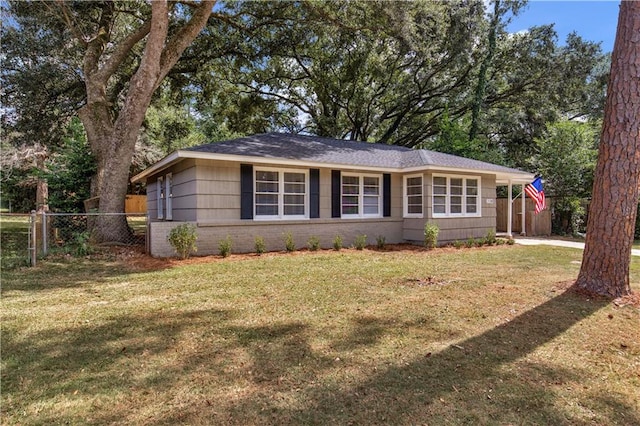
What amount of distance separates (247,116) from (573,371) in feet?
69.1

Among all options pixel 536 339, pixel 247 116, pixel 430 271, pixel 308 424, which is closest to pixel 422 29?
pixel 247 116

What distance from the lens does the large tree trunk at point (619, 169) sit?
16.0 feet

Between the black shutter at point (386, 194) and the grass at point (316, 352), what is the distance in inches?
239

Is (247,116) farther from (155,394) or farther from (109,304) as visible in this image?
(155,394)

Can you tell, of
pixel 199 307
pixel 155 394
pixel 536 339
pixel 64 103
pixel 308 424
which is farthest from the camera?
pixel 64 103

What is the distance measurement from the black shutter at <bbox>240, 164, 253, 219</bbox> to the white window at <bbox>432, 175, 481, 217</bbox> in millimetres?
5859

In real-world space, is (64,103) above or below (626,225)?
above

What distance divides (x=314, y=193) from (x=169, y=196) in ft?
16.0

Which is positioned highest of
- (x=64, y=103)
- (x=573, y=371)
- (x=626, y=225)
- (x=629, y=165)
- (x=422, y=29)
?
(x=422, y=29)

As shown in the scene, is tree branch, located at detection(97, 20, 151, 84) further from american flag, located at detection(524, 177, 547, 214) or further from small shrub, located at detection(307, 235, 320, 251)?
american flag, located at detection(524, 177, 547, 214)

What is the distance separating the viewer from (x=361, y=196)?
39.3 ft

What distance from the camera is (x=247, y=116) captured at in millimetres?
21953

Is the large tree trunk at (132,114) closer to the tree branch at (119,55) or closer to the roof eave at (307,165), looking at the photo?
the roof eave at (307,165)

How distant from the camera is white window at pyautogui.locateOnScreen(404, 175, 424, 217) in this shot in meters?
12.2
